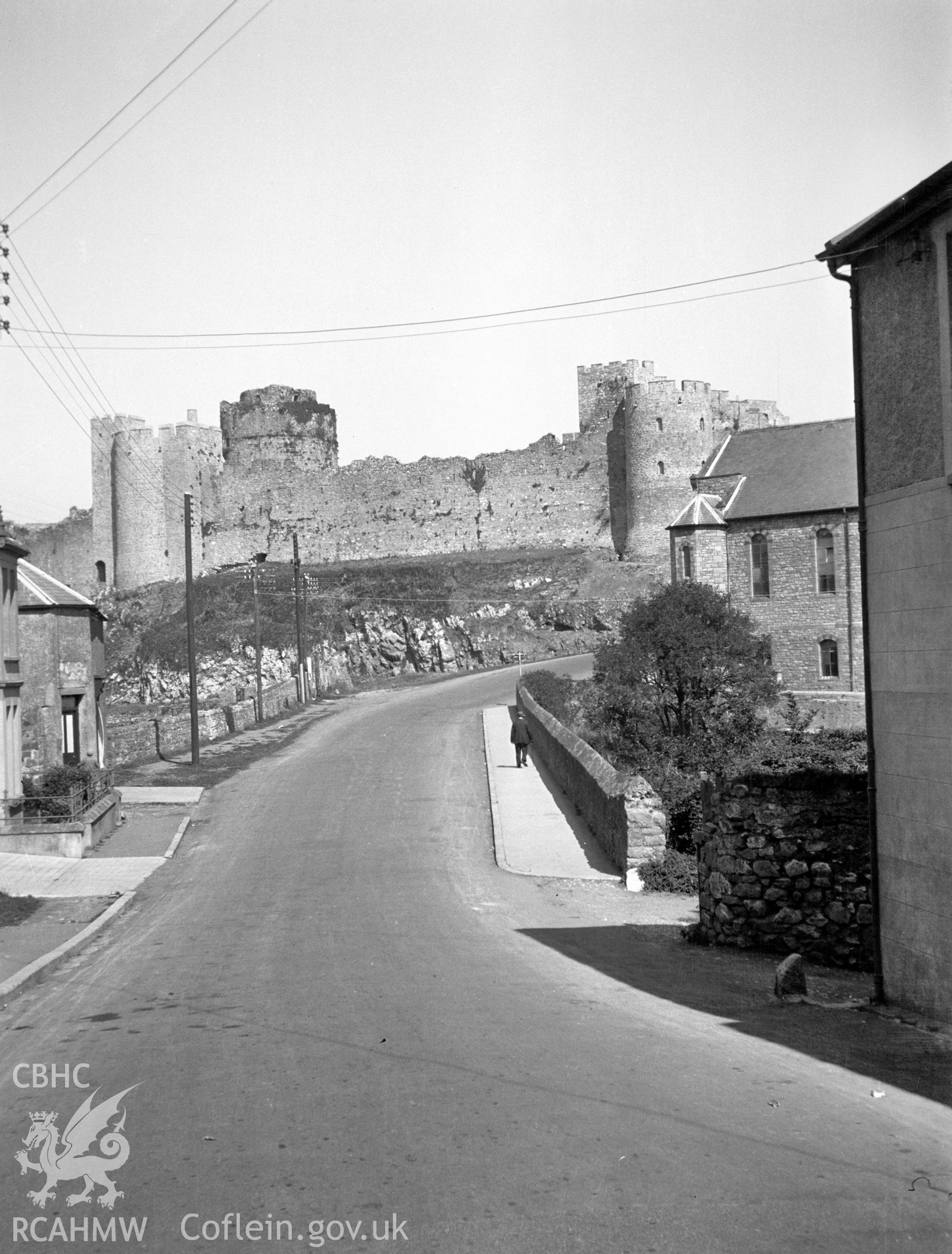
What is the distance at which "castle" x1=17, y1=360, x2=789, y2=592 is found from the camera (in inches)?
2295

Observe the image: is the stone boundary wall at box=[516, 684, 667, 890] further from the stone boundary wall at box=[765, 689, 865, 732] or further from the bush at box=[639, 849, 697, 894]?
the stone boundary wall at box=[765, 689, 865, 732]

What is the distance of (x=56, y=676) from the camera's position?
→ 30.0 meters

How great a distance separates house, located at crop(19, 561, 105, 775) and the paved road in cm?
1736

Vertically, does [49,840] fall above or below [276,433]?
below

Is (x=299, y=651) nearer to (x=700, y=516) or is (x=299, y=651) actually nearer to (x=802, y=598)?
(x=700, y=516)

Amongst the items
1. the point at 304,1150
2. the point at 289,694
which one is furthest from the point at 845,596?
the point at 304,1150

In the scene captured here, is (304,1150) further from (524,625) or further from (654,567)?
(654,567)

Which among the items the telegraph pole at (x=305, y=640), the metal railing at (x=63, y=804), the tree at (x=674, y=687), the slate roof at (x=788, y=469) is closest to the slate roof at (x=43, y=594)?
the metal railing at (x=63, y=804)

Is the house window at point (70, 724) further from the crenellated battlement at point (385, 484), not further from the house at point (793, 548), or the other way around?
the crenellated battlement at point (385, 484)

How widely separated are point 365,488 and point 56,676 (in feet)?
140

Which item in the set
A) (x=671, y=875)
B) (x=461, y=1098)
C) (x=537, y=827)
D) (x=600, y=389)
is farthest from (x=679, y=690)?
(x=600, y=389)

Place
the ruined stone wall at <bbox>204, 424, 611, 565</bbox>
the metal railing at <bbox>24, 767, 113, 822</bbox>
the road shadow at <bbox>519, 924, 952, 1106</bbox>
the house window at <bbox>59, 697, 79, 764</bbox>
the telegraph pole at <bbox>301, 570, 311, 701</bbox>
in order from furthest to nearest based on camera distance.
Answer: the ruined stone wall at <bbox>204, 424, 611, 565</bbox> → the telegraph pole at <bbox>301, 570, 311, 701</bbox> → the house window at <bbox>59, 697, 79, 764</bbox> → the metal railing at <bbox>24, 767, 113, 822</bbox> → the road shadow at <bbox>519, 924, 952, 1106</bbox>

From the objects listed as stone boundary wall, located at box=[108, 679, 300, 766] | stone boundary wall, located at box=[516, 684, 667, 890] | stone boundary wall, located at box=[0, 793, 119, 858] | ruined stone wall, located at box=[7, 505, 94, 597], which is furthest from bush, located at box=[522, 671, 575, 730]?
ruined stone wall, located at box=[7, 505, 94, 597]

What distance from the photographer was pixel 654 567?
5581 centimetres
